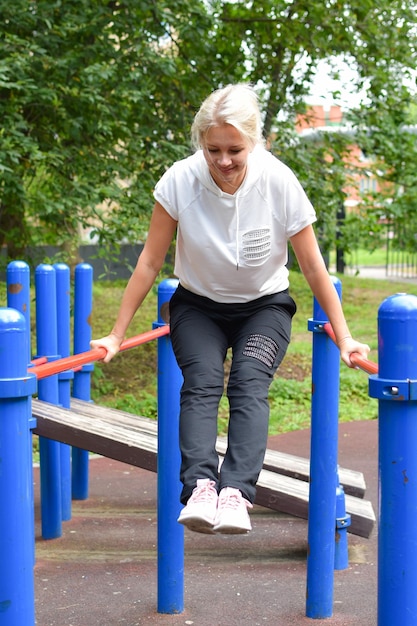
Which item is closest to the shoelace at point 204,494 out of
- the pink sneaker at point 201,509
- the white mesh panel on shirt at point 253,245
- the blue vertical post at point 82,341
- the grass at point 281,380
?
A: the pink sneaker at point 201,509

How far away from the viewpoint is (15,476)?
1.98 m

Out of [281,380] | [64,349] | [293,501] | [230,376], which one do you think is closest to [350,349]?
[230,376]

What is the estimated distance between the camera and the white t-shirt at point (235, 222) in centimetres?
274

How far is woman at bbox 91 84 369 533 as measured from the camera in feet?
8.36

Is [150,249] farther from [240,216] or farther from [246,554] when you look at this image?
[246,554]

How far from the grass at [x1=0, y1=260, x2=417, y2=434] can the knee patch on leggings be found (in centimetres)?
433

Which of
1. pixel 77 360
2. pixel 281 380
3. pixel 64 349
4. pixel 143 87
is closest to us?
pixel 77 360

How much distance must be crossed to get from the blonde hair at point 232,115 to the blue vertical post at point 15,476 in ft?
3.03

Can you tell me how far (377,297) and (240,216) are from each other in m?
12.3

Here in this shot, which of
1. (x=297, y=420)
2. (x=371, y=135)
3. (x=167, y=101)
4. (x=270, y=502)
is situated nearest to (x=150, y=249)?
(x=270, y=502)

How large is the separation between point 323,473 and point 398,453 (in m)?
1.42

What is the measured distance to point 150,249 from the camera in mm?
2918

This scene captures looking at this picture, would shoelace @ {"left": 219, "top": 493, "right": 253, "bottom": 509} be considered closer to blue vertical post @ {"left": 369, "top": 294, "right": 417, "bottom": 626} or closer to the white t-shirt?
blue vertical post @ {"left": 369, "top": 294, "right": 417, "bottom": 626}

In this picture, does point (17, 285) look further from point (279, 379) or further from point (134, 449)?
point (279, 379)
